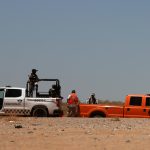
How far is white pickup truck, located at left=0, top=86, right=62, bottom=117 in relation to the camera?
2477 centimetres

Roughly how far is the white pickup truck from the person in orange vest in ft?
3.16

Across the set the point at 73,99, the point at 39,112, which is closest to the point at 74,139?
the point at 39,112

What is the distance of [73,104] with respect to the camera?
84.6ft

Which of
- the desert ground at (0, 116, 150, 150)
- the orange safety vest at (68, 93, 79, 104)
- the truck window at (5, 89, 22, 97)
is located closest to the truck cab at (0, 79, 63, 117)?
the truck window at (5, 89, 22, 97)

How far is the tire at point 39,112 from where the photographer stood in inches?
981

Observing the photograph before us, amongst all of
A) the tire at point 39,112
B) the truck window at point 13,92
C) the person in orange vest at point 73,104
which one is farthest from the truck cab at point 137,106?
the truck window at point 13,92

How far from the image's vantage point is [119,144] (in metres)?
12.3

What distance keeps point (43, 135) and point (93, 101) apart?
1676cm

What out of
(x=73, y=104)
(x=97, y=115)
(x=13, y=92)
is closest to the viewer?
(x=13, y=92)

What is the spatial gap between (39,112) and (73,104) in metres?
1.84

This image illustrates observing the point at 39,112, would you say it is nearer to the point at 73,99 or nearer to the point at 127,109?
the point at 73,99

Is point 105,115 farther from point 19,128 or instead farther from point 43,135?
point 43,135

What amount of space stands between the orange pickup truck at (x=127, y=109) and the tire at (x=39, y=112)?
5.73 ft

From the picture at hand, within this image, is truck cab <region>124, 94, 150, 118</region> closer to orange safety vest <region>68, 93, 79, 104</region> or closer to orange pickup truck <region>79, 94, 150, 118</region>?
orange pickup truck <region>79, 94, 150, 118</region>
